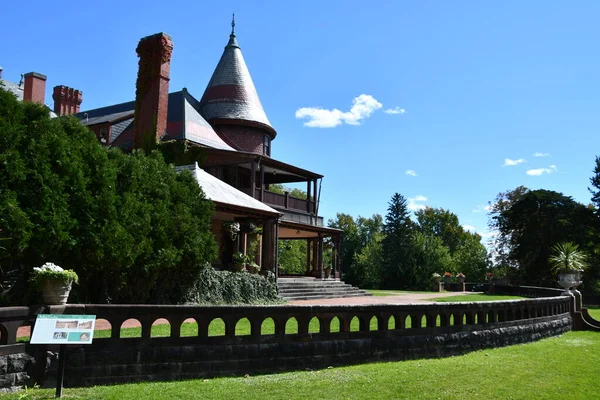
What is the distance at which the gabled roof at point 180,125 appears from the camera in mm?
25087

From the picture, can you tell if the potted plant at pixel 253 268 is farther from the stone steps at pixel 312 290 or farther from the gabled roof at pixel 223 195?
the gabled roof at pixel 223 195

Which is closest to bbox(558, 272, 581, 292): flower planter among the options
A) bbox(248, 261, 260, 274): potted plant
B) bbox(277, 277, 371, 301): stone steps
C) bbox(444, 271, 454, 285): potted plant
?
bbox(277, 277, 371, 301): stone steps

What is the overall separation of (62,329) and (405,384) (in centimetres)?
405

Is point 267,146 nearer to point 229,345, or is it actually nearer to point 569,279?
point 569,279

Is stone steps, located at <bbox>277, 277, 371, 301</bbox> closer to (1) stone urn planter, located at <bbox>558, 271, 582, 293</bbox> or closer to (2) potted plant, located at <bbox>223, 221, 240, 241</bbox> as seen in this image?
(2) potted plant, located at <bbox>223, 221, 240, 241</bbox>

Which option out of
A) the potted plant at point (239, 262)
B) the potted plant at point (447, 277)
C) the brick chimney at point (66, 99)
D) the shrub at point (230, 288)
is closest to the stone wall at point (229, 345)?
the shrub at point (230, 288)

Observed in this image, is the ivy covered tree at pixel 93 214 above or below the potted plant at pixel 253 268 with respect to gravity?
above

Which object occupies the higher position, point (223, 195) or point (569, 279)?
point (223, 195)

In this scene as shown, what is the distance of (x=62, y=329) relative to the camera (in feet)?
18.1

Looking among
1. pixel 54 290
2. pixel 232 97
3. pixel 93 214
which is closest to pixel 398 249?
pixel 232 97

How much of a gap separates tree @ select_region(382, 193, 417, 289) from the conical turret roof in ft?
52.0

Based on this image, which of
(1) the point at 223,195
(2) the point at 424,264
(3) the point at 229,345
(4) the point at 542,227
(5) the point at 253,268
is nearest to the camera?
(3) the point at 229,345

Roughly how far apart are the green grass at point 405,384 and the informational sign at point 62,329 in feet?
2.30

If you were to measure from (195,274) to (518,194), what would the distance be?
49.1 m
